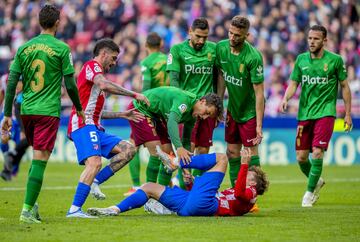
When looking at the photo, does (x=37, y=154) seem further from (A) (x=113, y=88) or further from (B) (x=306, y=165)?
(B) (x=306, y=165)

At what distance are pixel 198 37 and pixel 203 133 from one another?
1563 millimetres

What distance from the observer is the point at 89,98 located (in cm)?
1292

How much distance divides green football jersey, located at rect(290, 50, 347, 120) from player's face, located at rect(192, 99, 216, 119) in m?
3.30

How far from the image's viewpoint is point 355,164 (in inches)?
1006

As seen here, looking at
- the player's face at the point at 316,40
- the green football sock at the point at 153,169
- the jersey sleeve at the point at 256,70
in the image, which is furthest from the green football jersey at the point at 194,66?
the player's face at the point at 316,40

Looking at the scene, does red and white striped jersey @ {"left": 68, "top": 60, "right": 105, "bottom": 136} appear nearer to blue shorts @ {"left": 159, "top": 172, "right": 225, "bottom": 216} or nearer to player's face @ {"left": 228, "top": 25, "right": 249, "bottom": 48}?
blue shorts @ {"left": 159, "top": 172, "right": 225, "bottom": 216}

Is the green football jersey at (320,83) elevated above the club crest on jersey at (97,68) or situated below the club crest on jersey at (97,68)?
below

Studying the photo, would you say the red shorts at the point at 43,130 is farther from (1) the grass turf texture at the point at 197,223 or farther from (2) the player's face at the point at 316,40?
(2) the player's face at the point at 316,40

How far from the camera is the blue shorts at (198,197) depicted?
12273mm

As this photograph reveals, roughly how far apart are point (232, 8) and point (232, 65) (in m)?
16.9

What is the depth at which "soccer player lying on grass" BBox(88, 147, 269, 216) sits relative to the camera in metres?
12.3

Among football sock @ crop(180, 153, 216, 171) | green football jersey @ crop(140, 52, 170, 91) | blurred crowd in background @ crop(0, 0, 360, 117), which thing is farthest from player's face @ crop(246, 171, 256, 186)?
blurred crowd in background @ crop(0, 0, 360, 117)

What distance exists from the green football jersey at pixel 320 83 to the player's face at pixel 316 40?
0.17 metres

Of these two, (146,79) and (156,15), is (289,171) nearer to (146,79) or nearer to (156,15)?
(146,79)
